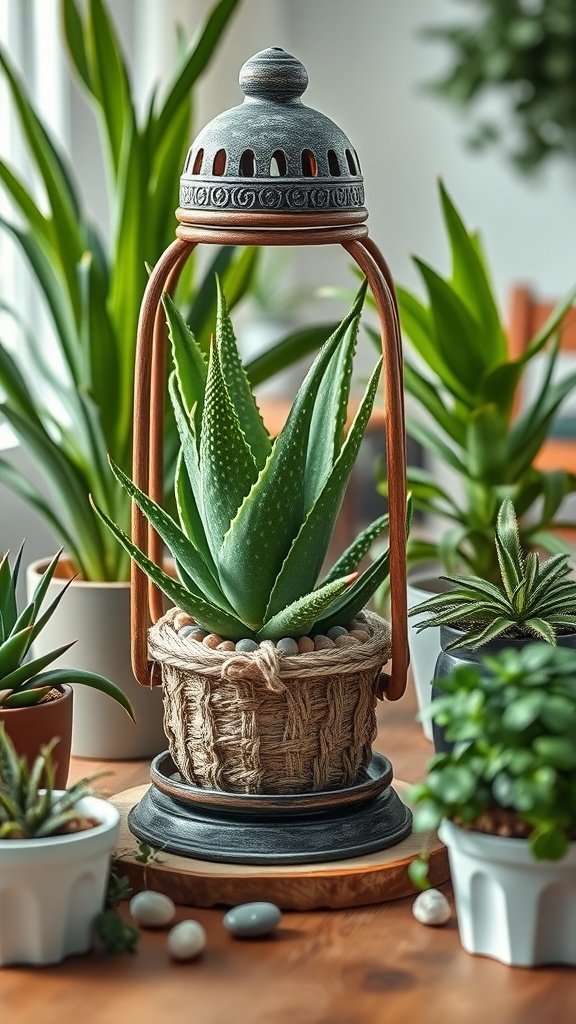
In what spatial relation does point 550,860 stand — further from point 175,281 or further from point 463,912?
point 175,281

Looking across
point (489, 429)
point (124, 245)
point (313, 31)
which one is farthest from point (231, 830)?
point (313, 31)

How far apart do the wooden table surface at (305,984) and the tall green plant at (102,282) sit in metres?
0.58

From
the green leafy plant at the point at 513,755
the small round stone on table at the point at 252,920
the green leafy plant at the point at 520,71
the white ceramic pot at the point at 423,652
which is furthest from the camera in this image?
the green leafy plant at the point at 520,71

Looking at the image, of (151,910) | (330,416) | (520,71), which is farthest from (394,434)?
(520,71)

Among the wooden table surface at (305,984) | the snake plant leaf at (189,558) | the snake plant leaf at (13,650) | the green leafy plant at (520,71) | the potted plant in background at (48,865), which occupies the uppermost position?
the green leafy plant at (520,71)

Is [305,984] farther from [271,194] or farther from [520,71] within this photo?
[520,71]

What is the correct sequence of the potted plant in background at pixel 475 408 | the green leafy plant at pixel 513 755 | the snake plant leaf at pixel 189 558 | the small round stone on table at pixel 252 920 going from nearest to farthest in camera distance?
the green leafy plant at pixel 513 755, the small round stone on table at pixel 252 920, the snake plant leaf at pixel 189 558, the potted plant in background at pixel 475 408

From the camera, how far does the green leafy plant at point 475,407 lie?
139 cm

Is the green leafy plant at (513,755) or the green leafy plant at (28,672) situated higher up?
the green leafy plant at (28,672)

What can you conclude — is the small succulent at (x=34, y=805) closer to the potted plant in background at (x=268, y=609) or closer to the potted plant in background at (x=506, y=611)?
the potted plant in background at (x=268, y=609)

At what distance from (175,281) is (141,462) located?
16 centimetres

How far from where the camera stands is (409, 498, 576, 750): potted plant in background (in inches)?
39.2

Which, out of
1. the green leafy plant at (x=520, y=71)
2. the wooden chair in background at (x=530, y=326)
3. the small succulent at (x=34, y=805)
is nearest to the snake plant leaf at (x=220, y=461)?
the small succulent at (x=34, y=805)

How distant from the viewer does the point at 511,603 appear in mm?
1032
